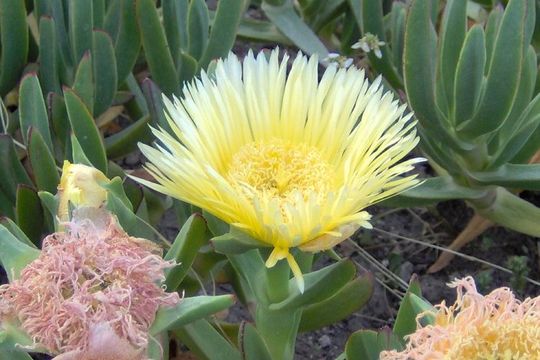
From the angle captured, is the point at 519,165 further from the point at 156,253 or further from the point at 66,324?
the point at 66,324

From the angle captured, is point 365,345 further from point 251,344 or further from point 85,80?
point 85,80

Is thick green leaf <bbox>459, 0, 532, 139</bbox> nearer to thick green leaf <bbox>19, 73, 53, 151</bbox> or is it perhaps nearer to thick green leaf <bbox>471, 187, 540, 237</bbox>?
thick green leaf <bbox>471, 187, 540, 237</bbox>

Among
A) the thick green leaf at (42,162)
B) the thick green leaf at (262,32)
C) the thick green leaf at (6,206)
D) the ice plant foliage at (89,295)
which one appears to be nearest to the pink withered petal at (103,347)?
the ice plant foliage at (89,295)

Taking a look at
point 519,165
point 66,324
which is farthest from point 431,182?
point 66,324

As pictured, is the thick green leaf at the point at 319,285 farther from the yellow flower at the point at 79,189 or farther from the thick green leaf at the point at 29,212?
the thick green leaf at the point at 29,212

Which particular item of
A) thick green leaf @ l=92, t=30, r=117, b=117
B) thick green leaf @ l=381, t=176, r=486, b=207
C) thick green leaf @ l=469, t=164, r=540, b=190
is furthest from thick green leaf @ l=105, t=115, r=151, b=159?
thick green leaf @ l=469, t=164, r=540, b=190

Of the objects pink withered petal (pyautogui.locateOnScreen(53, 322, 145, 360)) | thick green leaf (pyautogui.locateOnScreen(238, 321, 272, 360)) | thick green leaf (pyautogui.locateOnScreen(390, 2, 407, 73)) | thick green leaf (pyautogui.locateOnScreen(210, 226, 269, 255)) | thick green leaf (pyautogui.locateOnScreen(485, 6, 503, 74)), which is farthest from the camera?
thick green leaf (pyautogui.locateOnScreen(390, 2, 407, 73))

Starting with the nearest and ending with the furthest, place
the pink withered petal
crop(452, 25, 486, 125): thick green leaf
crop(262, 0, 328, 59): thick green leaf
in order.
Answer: the pink withered petal
crop(452, 25, 486, 125): thick green leaf
crop(262, 0, 328, 59): thick green leaf
